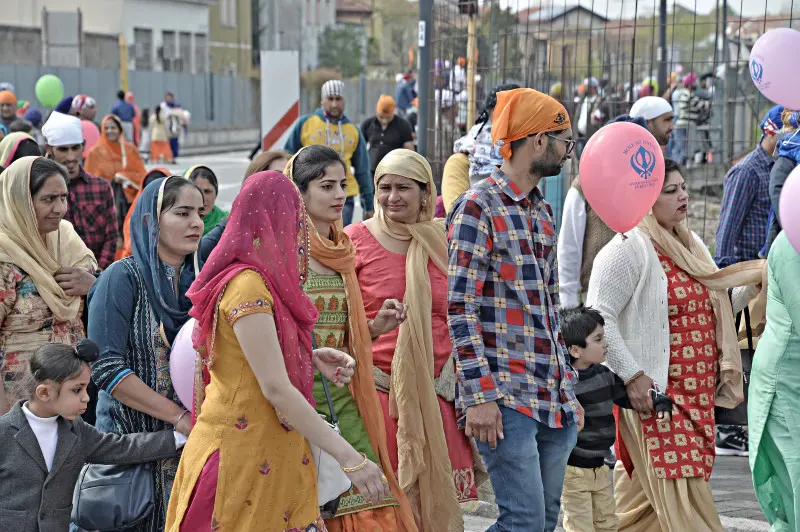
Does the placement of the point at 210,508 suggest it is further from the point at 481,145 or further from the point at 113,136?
the point at 113,136

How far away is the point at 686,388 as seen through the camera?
531 centimetres

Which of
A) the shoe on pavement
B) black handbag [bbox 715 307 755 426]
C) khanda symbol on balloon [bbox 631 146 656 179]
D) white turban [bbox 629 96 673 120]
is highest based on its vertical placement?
white turban [bbox 629 96 673 120]

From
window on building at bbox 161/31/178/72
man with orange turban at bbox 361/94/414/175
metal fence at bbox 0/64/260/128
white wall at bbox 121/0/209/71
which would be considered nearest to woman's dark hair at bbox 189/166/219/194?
man with orange turban at bbox 361/94/414/175

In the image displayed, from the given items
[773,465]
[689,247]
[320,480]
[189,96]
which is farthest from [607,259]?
[189,96]

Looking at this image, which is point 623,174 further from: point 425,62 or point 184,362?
point 425,62

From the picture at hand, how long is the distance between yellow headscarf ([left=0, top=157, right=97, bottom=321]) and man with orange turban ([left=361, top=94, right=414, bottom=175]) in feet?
27.4

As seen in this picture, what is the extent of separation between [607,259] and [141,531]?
7.71ft

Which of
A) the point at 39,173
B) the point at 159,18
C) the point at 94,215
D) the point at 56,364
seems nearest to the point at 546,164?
the point at 56,364

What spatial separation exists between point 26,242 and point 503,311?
85.0 inches

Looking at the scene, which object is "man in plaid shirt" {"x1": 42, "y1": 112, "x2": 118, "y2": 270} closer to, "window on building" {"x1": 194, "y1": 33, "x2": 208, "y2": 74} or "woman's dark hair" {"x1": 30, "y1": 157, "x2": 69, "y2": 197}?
"woman's dark hair" {"x1": 30, "y1": 157, "x2": 69, "y2": 197}

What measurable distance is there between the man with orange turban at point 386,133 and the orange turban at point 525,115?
9019mm

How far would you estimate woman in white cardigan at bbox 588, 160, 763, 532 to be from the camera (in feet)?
17.2

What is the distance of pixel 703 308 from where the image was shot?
5320 mm

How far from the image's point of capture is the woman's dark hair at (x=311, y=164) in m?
4.60
